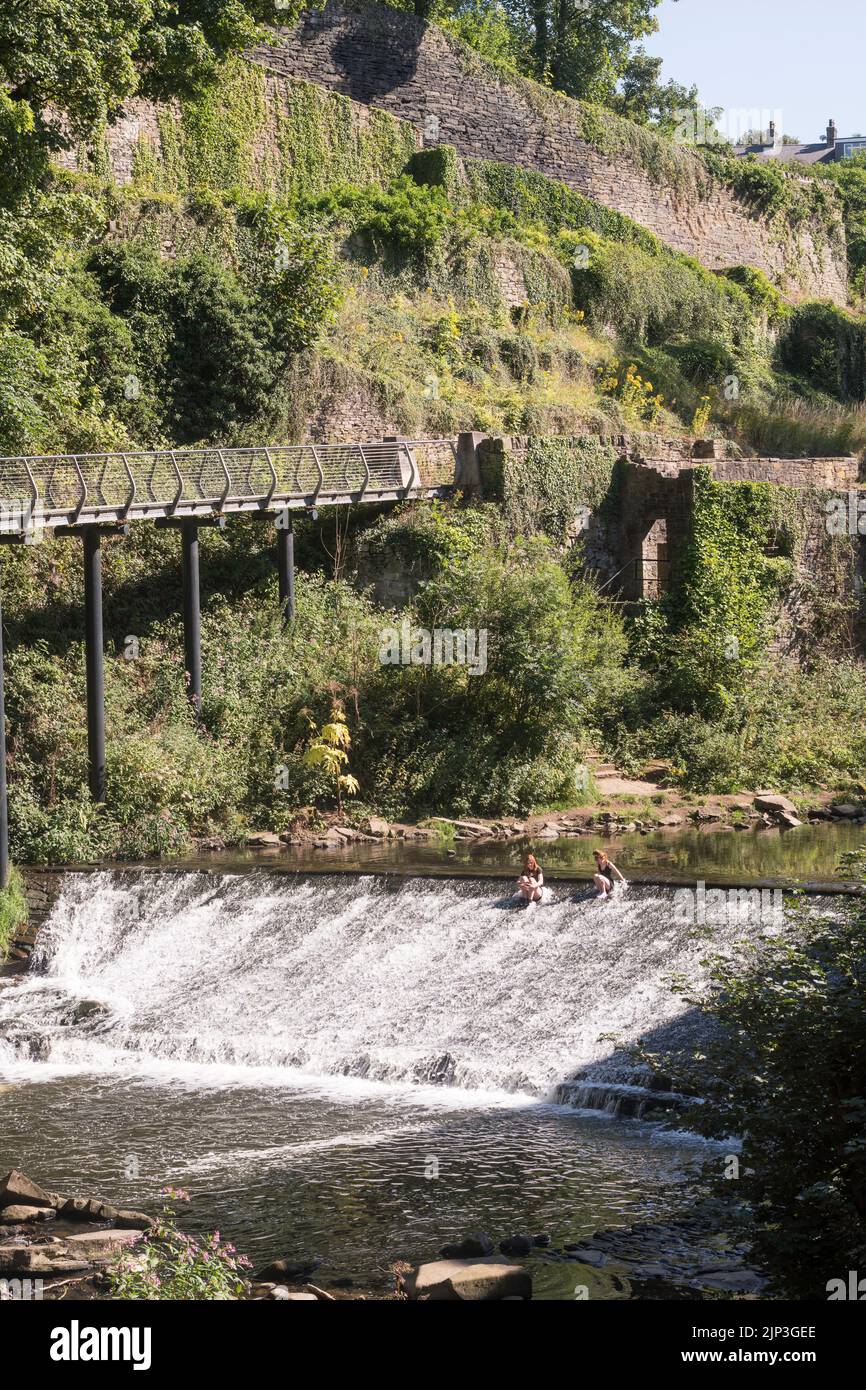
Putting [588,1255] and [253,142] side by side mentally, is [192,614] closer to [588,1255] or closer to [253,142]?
[588,1255]

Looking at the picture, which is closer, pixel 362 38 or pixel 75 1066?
pixel 75 1066

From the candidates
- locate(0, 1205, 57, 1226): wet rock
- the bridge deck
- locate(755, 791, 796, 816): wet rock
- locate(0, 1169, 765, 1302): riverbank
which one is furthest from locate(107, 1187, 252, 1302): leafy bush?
locate(755, 791, 796, 816): wet rock

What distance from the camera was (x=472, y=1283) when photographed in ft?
29.7

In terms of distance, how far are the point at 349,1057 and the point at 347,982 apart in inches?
62.3

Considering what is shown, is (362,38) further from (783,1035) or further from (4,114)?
(783,1035)

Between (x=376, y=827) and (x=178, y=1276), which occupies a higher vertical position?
(x=178, y=1276)

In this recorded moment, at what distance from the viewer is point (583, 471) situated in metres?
29.4

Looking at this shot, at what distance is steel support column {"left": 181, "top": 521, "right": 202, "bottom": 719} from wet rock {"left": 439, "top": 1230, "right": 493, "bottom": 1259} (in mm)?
14244

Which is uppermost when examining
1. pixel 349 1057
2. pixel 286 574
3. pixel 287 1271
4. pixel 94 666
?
pixel 286 574

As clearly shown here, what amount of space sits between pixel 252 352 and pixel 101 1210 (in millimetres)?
21019

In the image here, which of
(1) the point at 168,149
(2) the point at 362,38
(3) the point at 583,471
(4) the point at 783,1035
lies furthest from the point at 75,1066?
(2) the point at 362,38

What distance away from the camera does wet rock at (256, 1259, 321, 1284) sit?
973cm

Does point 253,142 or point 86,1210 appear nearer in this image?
point 86,1210

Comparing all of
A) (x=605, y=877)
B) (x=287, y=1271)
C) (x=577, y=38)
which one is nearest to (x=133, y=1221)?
(x=287, y=1271)
